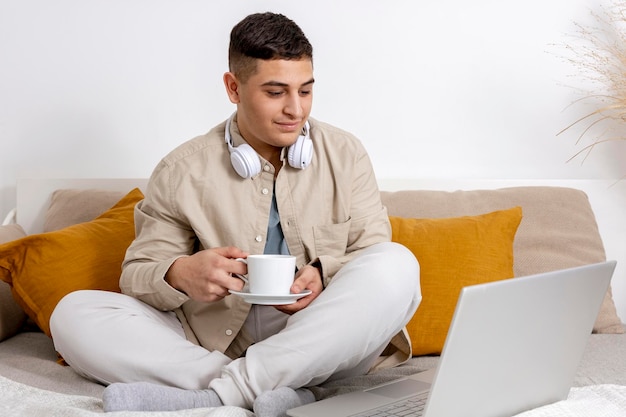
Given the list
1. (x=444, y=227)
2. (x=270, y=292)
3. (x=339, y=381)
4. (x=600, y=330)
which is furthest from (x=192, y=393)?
(x=600, y=330)

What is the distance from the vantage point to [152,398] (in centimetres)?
142

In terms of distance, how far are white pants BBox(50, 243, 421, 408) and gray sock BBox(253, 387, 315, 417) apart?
0.06m

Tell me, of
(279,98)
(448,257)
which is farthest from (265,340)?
(448,257)

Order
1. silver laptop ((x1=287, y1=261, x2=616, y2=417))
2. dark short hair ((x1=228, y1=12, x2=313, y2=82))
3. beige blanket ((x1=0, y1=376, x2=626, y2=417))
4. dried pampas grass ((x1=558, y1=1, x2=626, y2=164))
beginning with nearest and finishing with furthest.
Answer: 1. silver laptop ((x1=287, y1=261, x2=616, y2=417))
2. beige blanket ((x1=0, y1=376, x2=626, y2=417))
3. dark short hair ((x1=228, y1=12, x2=313, y2=82))
4. dried pampas grass ((x1=558, y1=1, x2=626, y2=164))

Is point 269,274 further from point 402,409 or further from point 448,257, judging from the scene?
point 448,257

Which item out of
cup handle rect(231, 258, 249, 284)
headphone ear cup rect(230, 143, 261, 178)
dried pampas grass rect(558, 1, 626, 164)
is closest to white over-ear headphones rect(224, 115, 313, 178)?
headphone ear cup rect(230, 143, 261, 178)

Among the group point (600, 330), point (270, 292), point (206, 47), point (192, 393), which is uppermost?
point (206, 47)

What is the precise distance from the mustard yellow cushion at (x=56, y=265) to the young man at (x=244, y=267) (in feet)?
0.66

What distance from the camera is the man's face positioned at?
1.81 meters

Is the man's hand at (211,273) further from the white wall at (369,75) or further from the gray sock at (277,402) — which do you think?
the white wall at (369,75)

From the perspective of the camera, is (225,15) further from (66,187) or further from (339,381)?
(339,381)

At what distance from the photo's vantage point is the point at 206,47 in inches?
105

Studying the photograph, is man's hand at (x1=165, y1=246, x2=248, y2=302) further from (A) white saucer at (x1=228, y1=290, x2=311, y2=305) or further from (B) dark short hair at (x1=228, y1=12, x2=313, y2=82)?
(B) dark short hair at (x1=228, y1=12, x2=313, y2=82)

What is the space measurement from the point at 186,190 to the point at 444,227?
666mm
